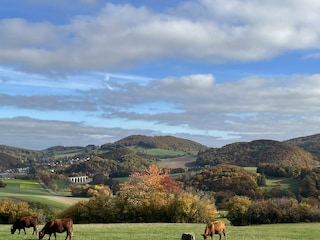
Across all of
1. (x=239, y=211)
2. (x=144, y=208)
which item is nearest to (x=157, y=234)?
(x=239, y=211)

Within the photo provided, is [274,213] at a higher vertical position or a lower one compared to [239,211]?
lower

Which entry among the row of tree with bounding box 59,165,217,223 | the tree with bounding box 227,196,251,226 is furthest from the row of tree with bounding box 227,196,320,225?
the row of tree with bounding box 59,165,217,223

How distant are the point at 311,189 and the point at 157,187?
246 feet

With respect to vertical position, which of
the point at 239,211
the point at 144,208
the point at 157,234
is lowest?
the point at 239,211

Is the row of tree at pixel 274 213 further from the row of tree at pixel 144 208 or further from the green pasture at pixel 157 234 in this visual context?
the green pasture at pixel 157 234

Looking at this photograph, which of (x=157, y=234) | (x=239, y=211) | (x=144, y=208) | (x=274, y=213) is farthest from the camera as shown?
(x=144, y=208)

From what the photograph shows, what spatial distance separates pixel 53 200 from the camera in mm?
118625

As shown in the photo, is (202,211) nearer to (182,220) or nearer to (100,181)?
(182,220)

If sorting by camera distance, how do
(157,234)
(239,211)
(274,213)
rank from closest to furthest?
(157,234) → (274,213) → (239,211)

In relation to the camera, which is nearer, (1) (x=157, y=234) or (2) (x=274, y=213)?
(1) (x=157, y=234)

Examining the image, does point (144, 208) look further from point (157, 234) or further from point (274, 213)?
point (157, 234)

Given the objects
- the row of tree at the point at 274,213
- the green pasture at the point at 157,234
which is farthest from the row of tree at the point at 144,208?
the green pasture at the point at 157,234

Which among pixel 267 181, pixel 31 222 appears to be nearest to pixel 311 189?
pixel 267 181

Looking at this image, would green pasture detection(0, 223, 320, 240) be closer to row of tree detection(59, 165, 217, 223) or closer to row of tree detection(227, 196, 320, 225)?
row of tree detection(227, 196, 320, 225)
